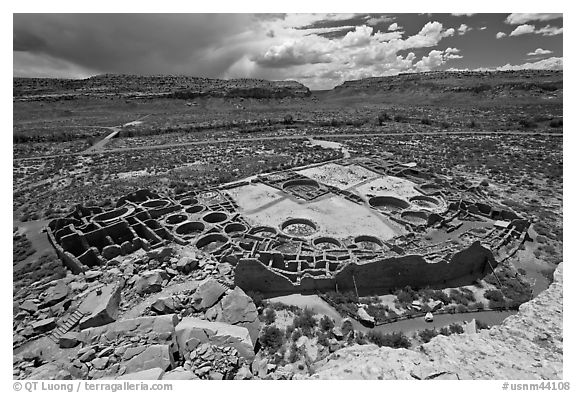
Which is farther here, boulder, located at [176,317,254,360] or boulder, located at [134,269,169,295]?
boulder, located at [134,269,169,295]

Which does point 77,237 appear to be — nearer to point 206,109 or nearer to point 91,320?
point 91,320

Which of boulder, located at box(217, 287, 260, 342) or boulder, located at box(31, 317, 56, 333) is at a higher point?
boulder, located at box(31, 317, 56, 333)

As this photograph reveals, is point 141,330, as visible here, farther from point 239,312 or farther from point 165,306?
point 239,312

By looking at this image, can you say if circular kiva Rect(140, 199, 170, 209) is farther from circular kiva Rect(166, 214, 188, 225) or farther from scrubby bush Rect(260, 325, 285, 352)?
scrubby bush Rect(260, 325, 285, 352)

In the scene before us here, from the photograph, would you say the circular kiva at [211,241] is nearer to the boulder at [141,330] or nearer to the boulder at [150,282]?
the boulder at [150,282]

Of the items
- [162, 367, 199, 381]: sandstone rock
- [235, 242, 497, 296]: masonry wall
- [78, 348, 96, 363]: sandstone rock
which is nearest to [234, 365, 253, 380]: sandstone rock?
[162, 367, 199, 381]: sandstone rock

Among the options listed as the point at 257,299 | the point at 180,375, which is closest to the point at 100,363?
the point at 180,375

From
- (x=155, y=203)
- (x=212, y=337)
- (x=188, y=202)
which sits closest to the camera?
(x=212, y=337)
